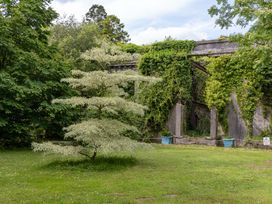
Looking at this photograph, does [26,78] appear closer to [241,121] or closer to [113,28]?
[241,121]

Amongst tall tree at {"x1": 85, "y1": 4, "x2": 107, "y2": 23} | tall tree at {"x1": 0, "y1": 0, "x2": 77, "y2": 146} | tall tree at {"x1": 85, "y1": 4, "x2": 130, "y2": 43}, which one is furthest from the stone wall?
tall tree at {"x1": 85, "y1": 4, "x2": 107, "y2": 23}

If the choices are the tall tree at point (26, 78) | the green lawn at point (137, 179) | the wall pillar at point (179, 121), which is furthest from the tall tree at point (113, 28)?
the green lawn at point (137, 179)

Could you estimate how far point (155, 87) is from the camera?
1753 cm

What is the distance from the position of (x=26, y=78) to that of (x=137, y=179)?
289 inches

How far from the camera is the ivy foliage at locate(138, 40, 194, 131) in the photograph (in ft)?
56.4

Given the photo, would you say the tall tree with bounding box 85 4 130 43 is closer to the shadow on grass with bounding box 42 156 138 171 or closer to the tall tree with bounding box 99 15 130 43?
the tall tree with bounding box 99 15 130 43

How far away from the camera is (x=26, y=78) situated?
13.5 m

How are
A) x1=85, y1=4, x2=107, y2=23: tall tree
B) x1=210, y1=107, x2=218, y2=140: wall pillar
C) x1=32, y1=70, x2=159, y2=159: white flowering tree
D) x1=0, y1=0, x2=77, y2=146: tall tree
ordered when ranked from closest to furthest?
x1=32, y1=70, x2=159, y2=159: white flowering tree → x1=0, y1=0, x2=77, y2=146: tall tree → x1=210, y1=107, x2=218, y2=140: wall pillar → x1=85, y1=4, x2=107, y2=23: tall tree

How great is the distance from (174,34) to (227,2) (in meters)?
13.0

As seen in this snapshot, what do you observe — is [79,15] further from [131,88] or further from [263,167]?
[263,167]

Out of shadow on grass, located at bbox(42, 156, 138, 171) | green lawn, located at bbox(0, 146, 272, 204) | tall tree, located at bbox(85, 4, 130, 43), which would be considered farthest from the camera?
tall tree, located at bbox(85, 4, 130, 43)

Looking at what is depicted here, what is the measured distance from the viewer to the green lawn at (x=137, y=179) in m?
6.22

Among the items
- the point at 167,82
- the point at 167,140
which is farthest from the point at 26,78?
the point at 167,140

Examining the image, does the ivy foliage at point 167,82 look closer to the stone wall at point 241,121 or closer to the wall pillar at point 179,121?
the wall pillar at point 179,121
